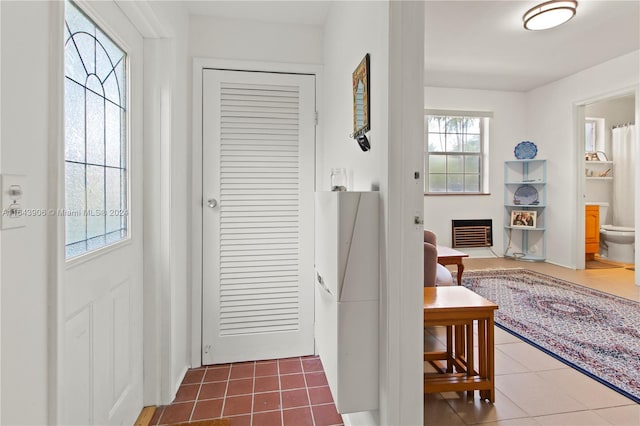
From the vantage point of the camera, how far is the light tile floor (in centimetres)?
157

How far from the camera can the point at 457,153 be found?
517 cm

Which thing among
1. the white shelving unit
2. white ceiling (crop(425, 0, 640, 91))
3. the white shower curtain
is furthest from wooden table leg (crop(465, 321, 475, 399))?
the white shower curtain

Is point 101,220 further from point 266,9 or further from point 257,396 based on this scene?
point 266,9

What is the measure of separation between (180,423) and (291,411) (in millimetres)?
544

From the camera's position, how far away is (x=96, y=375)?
4.15ft

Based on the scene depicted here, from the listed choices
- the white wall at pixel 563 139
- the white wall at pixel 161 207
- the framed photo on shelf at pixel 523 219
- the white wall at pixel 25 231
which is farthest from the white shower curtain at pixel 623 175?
the white wall at pixel 25 231

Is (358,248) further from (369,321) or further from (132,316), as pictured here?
(132,316)

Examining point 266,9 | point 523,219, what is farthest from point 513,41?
point 266,9

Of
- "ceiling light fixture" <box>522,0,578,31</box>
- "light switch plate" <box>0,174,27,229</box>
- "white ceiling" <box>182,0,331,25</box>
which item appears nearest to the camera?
"light switch plate" <box>0,174,27,229</box>

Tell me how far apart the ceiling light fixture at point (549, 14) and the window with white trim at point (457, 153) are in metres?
2.08

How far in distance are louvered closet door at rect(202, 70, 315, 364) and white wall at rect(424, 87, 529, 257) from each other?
10.7 feet

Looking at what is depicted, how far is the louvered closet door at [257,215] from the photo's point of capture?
7.12 ft

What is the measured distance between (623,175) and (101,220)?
715 centimetres

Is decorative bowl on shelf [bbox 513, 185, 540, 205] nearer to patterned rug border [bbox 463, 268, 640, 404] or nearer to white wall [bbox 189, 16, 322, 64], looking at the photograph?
patterned rug border [bbox 463, 268, 640, 404]
